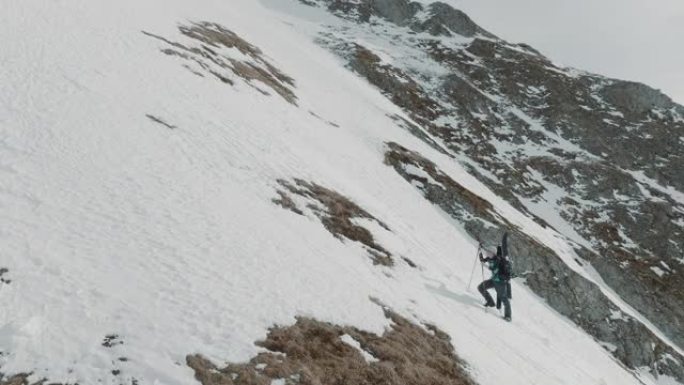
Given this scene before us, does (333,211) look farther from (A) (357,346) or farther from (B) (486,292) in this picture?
(A) (357,346)

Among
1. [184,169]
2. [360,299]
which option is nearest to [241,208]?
[184,169]

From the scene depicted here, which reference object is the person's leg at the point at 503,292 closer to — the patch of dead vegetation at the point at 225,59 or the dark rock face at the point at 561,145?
the dark rock face at the point at 561,145

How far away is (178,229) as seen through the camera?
48.3ft

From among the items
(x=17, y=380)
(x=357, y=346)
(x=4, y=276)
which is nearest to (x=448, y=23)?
(x=357, y=346)

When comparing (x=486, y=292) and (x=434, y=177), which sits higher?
(x=434, y=177)

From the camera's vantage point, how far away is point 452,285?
880 inches

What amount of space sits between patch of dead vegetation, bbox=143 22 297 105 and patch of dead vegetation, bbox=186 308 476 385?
21.6 metres

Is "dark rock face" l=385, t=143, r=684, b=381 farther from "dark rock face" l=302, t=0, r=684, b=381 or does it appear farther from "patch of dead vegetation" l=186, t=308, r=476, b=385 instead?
"patch of dead vegetation" l=186, t=308, r=476, b=385

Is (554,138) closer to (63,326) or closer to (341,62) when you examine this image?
(341,62)

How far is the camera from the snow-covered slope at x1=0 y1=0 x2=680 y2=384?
10531 mm

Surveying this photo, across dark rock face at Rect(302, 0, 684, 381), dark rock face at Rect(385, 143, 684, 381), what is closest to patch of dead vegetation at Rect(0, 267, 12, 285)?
dark rock face at Rect(385, 143, 684, 381)

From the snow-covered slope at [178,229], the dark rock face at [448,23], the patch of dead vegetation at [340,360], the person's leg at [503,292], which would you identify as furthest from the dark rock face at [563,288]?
the dark rock face at [448,23]

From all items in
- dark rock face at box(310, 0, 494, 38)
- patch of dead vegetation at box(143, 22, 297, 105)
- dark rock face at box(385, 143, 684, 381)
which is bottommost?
dark rock face at box(385, 143, 684, 381)

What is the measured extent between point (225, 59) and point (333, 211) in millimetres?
20337
